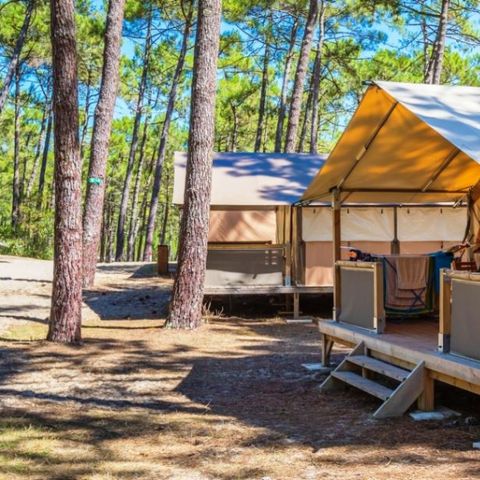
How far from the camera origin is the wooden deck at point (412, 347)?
4.00 metres

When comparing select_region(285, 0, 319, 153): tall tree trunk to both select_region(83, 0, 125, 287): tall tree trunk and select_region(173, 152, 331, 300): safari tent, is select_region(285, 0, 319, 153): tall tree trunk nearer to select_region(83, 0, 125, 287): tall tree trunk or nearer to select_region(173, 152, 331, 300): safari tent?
select_region(173, 152, 331, 300): safari tent

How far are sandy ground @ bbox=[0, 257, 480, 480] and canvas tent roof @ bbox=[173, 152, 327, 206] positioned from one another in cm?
257

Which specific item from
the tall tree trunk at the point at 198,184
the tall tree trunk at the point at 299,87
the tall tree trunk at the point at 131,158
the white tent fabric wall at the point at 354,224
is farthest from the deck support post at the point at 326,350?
the tall tree trunk at the point at 131,158

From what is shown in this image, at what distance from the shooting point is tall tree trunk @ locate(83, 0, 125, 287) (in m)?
11.1

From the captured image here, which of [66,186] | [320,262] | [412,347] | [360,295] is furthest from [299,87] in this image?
[412,347]

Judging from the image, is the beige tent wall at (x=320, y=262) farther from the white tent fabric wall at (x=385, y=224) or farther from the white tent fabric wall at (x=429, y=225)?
the white tent fabric wall at (x=429, y=225)

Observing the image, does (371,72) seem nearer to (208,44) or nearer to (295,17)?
(295,17)

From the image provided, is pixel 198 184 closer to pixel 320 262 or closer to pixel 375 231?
pixel 320 262

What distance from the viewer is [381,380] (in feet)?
19.0

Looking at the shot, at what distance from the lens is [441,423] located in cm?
424

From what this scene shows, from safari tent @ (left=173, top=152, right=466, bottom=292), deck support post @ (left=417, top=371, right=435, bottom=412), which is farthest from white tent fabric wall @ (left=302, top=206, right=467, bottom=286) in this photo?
deck support post @ (left=417, top=371, right=435, bottom=412)

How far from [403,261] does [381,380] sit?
1.19 m

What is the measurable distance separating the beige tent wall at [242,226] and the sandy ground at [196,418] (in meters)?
2.40

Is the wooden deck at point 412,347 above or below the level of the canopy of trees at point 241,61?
below
